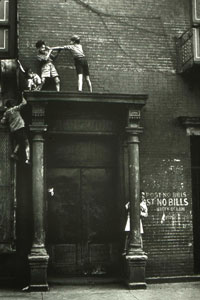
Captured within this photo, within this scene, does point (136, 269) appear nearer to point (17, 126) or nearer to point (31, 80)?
point (17, 126)

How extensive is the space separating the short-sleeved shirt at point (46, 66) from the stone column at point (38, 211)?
95cm

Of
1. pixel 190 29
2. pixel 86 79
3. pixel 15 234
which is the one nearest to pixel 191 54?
pixel 190 29

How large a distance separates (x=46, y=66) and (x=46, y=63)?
0.24ft

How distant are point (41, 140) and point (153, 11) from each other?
4.28 meters

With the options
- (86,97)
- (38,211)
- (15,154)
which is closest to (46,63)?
(86,97)

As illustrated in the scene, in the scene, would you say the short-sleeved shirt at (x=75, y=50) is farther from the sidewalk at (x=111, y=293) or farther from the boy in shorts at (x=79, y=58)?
the sidewalk at (x=111, y=293)

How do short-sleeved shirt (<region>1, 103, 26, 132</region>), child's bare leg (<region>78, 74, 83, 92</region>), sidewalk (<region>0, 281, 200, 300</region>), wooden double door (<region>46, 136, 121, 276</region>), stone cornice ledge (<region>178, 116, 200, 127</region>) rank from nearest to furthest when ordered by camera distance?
1. sidewalk (<region>0, 281, 200, 300</region>)
2. short-sleeved shirt (<region>1, 103, 26, 132</region>)
3. child's bare leg (<region>78, 74, 83, 92</region>)
4. wooden double door (<region>46, 136, 121, 276</region>)
5. stone cornice ledge (<region>178, 116, 200, 127</region>)

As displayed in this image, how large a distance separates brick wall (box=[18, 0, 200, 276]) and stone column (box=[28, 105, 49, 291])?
4.37ft

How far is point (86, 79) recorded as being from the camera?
35.1 feet

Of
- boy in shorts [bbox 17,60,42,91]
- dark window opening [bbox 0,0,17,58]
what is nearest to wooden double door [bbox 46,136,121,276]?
boy in shorts [bbox 17,60,42,91]

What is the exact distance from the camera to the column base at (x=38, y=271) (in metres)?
9.55

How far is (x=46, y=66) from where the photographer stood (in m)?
10.5

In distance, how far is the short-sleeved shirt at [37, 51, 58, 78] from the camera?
1052cm

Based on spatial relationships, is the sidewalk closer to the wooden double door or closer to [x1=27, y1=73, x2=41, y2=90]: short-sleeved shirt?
the wooden double door
